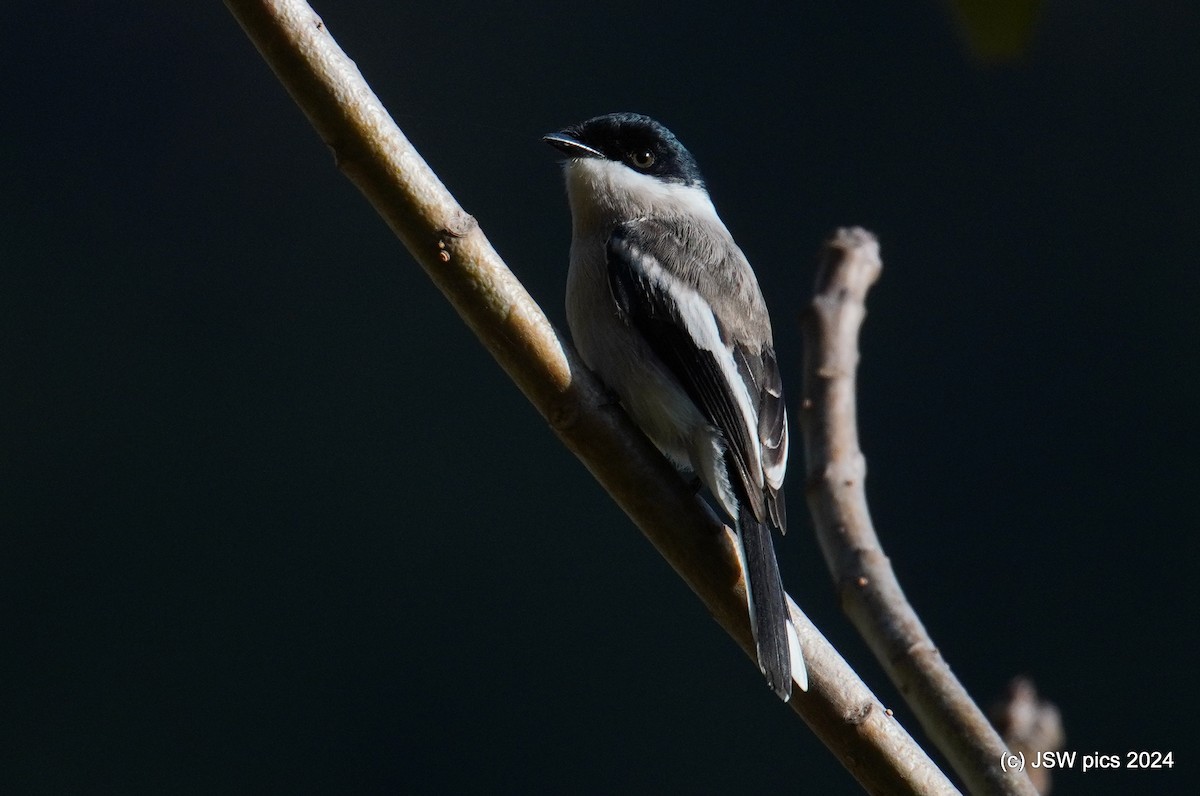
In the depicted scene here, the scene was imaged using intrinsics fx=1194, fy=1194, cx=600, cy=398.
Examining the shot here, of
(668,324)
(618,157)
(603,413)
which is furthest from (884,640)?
(618,157)

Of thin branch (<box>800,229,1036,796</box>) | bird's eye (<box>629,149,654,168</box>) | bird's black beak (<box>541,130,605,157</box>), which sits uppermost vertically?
bird's black beak (<box>541,130,605,157</box>)

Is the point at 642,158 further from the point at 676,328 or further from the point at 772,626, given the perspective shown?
the point at 772,626

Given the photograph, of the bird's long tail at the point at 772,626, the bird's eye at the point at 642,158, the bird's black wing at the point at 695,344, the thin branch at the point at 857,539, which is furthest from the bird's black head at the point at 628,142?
the bird's long tail at the point at 772,626

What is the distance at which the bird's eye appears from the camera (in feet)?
9.64

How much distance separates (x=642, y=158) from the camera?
9.69ft

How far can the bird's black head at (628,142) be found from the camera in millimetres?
2910

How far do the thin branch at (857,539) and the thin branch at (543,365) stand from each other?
0.13m

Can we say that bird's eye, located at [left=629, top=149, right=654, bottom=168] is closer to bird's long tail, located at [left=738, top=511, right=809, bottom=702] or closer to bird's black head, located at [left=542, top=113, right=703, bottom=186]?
bird's black head, located at [left=542, top=113, right=703, bottom=186]

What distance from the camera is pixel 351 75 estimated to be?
4.73 feet

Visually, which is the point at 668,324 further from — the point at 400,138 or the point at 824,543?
the point at 400,138

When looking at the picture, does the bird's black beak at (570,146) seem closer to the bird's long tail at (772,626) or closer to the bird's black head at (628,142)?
the bird's black head at (628,142)

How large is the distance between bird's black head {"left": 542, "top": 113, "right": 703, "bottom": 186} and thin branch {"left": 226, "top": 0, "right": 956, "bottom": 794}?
1402 mm

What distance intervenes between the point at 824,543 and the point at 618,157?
1.32 m

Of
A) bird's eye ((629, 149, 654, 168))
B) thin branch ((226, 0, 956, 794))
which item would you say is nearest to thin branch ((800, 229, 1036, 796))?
thin branch ((226, 0, 956, 794))
